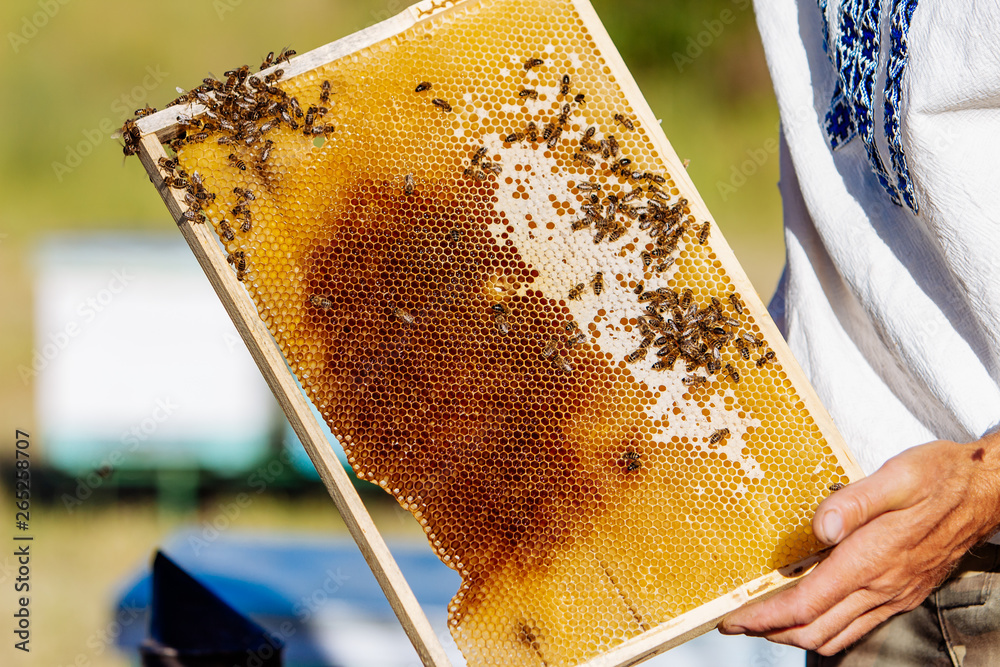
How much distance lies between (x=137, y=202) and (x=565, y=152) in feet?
19.6

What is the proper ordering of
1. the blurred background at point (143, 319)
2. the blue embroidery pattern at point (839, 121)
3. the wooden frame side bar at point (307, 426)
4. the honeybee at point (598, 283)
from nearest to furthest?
the wooden frame side bar at point (307, 426) < the honeybee at point (598, 283) < the blue embroidery pattern at point (839, 121) < the blurred background at point (143, 319)

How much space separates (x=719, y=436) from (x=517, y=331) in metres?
0.69

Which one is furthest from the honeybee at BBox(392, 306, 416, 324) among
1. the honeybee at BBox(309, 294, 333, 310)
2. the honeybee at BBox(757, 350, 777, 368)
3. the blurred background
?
the blurred background

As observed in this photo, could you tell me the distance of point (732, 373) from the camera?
6.67 ft

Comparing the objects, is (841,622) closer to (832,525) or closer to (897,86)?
(832,525)

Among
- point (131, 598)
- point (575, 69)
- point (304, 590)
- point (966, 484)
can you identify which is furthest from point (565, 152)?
point (131, 598)

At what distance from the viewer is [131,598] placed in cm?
536

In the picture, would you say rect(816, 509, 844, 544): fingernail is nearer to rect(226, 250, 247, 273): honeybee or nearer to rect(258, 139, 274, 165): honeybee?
rect(226, 250, 247, 273): honeybee

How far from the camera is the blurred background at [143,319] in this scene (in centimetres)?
558

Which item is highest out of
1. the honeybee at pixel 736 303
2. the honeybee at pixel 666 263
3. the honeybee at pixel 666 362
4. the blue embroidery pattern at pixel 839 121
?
the blue embroidery pattern at pixel 839 121

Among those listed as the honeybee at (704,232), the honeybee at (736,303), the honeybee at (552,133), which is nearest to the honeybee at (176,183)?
the honeybee at (552,133)

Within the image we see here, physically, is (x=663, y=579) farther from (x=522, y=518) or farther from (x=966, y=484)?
(x=966, y=484)

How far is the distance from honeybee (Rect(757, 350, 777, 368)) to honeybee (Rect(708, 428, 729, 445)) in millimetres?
228

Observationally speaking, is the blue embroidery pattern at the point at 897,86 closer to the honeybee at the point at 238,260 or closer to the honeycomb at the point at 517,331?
the honeycomb at the point at 517,331
